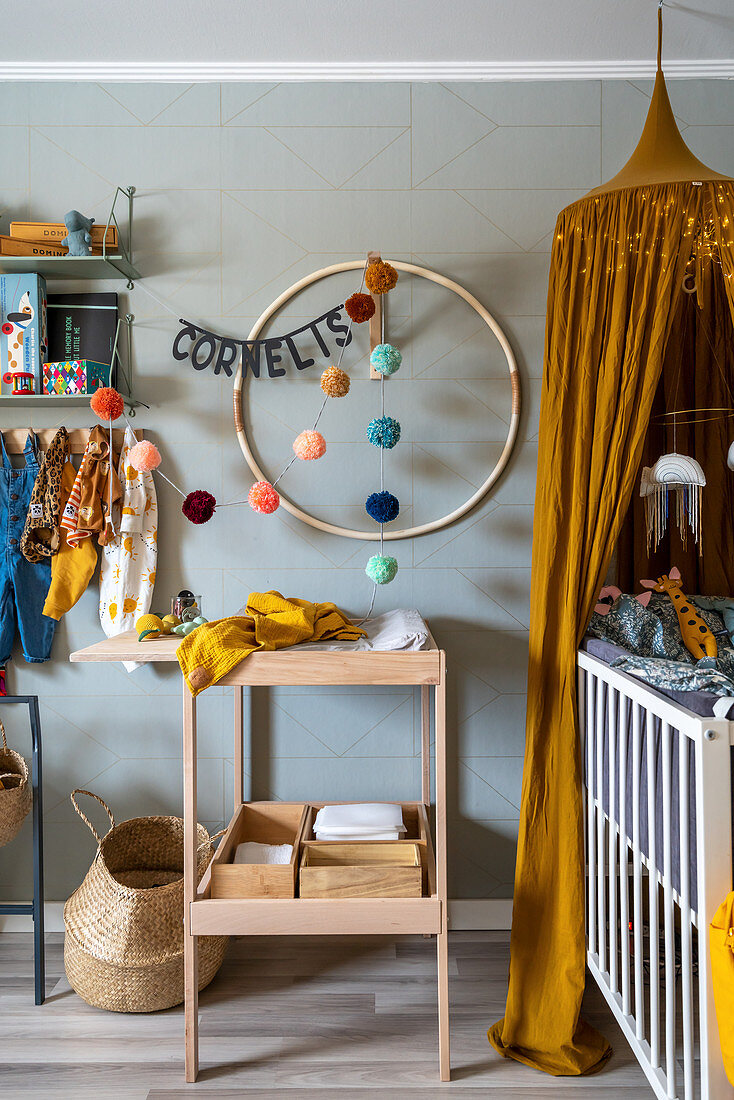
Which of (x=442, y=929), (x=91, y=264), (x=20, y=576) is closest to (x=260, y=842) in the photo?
(x=442, y=929)

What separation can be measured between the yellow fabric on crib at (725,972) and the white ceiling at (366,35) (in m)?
2.12

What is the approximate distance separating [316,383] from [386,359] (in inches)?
11.6

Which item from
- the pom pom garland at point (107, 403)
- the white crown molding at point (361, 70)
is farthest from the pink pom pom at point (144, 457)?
the white crown molding at point (361, 70)

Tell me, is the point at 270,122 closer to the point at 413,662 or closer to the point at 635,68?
the point at 635,68

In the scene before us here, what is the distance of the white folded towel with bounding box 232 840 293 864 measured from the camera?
1917 millimetres

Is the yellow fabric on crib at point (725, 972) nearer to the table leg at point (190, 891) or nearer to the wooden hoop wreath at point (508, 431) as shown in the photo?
the table leg at point (190, 891)

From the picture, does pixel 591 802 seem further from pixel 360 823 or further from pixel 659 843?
pixel 360 823

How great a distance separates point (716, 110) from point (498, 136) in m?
0.64

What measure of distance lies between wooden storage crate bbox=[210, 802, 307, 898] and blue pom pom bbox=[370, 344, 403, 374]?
123 centimetres

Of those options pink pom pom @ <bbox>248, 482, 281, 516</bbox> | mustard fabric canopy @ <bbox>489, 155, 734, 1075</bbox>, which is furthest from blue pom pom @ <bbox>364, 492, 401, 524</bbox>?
mustard fabric canopy @ <bbox>489, 155, 734, 1075</bbox>

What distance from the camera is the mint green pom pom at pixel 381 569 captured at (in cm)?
211

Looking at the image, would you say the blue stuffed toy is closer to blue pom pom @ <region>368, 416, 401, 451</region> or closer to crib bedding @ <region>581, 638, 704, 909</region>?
blue pom pom @ <region>368, 416, 401, 451</region>

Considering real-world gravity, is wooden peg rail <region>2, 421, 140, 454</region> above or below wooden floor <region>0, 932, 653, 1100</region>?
above

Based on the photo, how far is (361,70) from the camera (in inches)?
90.5
